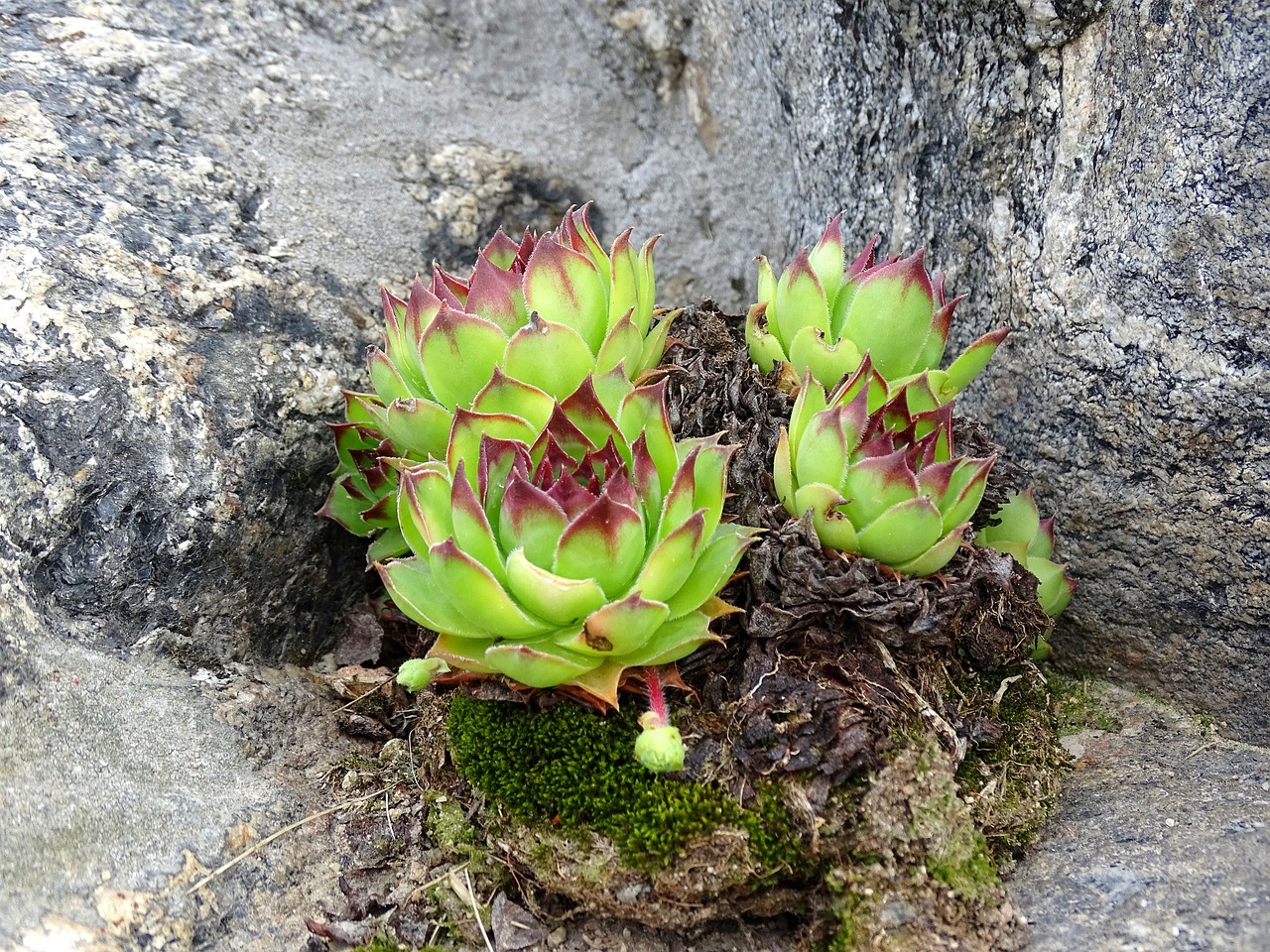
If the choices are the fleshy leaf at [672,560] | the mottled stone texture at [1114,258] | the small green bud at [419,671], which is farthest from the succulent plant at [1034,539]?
the small green bud at [419,671]

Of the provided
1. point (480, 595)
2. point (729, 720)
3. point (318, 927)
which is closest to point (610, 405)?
point (480, 595)

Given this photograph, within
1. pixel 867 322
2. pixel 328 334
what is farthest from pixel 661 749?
pixel 328 334

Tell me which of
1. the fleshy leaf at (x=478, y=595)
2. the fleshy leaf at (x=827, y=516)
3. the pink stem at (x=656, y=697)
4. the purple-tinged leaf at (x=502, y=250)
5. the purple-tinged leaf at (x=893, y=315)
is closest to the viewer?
the fleshy leaf at (x=478, y=595)

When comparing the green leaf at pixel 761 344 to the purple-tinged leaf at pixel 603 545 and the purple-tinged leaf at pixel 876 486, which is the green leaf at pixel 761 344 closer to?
the purple-tinged leaf at pixel 876 486

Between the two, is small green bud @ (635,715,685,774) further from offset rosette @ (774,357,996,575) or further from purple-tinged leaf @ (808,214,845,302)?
purple-tinged leaf @ (808,214,845,302)

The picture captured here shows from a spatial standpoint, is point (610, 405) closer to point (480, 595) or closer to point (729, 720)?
point (480, 595)

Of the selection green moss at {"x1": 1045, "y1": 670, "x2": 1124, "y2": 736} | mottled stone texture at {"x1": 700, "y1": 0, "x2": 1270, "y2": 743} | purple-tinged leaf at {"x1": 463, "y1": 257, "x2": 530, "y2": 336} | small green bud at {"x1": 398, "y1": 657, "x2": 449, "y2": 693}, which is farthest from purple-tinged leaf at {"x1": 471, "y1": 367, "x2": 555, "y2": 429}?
green moss at {"x1": 1045, "y1": 670, "x2": 1124, "y2": 736}
